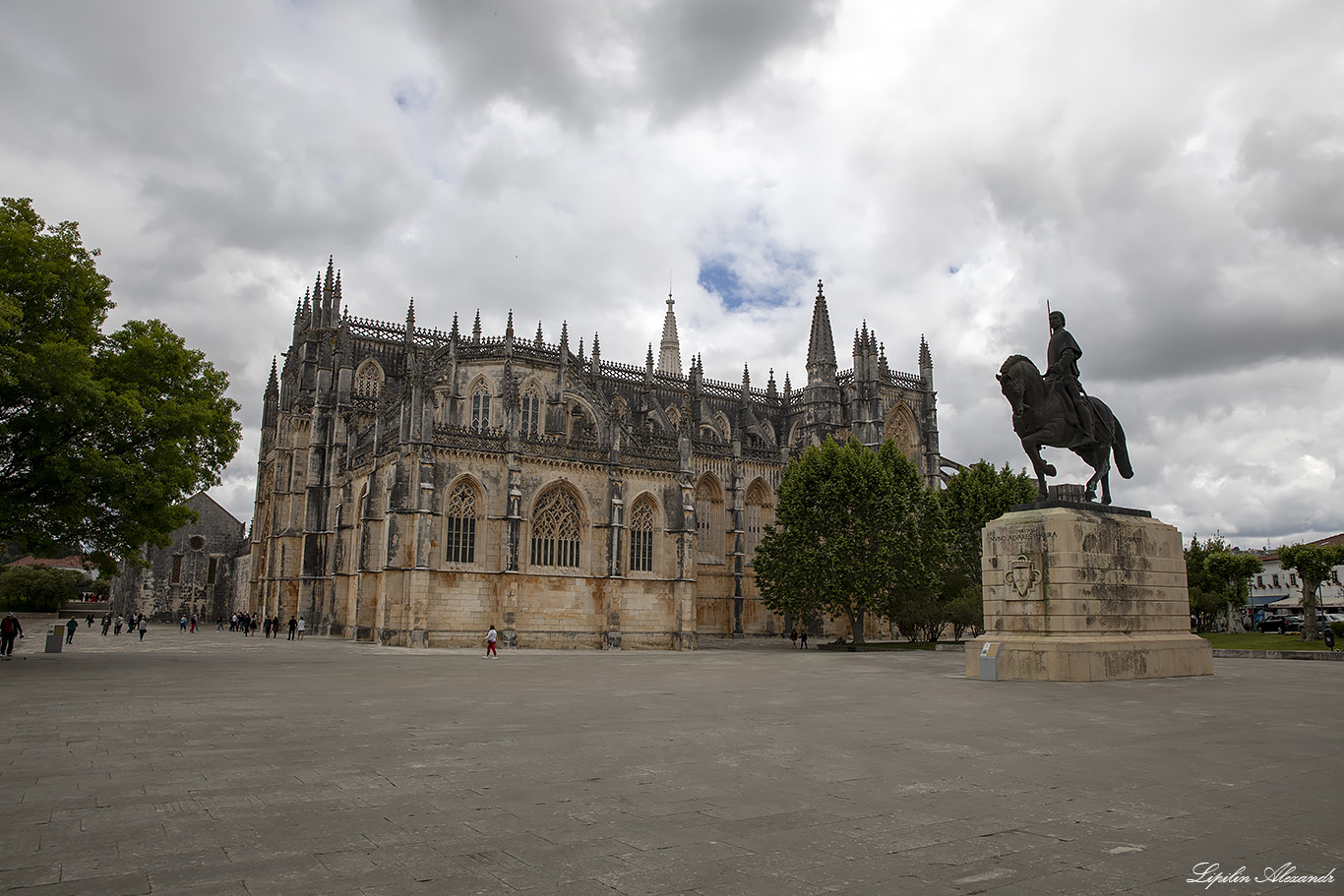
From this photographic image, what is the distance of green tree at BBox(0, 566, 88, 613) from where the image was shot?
66.9 m

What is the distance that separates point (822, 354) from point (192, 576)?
54160mm

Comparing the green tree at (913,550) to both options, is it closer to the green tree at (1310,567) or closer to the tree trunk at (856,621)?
the tree trunk at (856,621)

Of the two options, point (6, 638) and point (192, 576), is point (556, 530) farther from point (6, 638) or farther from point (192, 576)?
point (192, 576)

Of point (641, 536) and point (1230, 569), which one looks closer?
point (641, 536)

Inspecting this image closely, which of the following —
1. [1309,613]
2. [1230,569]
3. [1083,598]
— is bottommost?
[1309,613]

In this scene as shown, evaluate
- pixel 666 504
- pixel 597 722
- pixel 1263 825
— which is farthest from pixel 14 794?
pixel 666 504

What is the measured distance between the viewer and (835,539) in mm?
37594

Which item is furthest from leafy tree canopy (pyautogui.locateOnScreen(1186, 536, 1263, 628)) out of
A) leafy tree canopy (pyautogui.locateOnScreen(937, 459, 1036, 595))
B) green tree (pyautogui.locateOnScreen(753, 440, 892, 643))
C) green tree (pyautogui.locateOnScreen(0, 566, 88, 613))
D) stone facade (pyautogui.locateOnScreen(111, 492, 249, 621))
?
green tree (pyautogui.locateOnScreen(0, 566, 88, 613))

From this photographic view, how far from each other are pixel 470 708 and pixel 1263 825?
34.7ft

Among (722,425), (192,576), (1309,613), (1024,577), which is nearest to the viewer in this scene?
(1024,577)

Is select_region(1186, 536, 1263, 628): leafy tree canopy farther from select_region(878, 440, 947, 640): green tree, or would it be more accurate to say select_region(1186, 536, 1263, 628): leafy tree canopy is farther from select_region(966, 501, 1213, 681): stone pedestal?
select_region(966, 501, 1213, 681): stone pedestal

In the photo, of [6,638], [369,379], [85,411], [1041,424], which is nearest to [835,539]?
[1041,424]

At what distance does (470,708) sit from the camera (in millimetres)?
13398

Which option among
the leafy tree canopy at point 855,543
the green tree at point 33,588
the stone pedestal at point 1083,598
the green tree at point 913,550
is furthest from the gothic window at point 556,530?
the green tree at point 33,588
